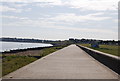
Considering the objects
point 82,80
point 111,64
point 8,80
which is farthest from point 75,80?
point 111,64

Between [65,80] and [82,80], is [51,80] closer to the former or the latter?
[65,80]

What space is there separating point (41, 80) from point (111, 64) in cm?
616

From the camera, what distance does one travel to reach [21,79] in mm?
11281

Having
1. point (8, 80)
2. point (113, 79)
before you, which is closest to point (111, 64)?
point (113, 79)

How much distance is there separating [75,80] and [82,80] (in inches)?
10.9

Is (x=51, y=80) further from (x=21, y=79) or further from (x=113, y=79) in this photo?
(x=113, y=79)

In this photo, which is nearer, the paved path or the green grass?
the paved path

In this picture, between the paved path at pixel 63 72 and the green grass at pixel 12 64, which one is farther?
the green grass at pixel 12 64

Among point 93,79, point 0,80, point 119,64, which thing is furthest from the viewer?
point 119,64

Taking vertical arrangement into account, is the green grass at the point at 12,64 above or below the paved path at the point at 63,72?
below

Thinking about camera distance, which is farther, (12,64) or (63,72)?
(12,64)

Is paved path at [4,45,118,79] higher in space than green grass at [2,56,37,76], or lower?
higher

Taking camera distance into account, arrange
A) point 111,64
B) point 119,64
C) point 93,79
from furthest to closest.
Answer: point 111,64 < point 119,64 < point 93,79

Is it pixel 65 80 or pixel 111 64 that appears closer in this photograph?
pixel 65 80
